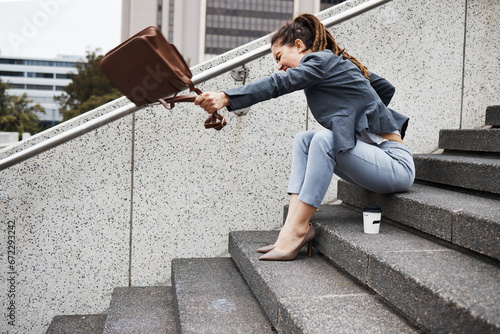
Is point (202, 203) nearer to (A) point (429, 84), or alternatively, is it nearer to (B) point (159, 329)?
(B) point (159, 329)

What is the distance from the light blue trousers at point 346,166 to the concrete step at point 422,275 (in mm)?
243

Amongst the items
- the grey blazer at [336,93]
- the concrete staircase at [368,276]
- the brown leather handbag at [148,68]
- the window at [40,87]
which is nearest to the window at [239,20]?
the window at [40,87]

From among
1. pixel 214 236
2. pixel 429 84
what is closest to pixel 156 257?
pixel 214 236

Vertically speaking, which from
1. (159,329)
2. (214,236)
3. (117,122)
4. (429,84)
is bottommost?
(159,329)

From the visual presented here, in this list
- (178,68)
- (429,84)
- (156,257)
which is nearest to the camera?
(178,68)

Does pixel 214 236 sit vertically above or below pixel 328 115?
below

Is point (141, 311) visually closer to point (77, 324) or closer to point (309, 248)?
point (77, 324)

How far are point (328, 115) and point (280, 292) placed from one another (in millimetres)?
938

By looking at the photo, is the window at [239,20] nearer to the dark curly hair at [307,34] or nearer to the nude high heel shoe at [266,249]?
the dark curly hair at [307,34]

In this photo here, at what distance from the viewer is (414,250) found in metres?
1.91

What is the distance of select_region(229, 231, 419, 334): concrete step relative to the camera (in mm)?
1553

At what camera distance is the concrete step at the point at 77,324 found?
2.77 meters

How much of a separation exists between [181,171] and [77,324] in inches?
45.4

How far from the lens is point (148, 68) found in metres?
1.82
